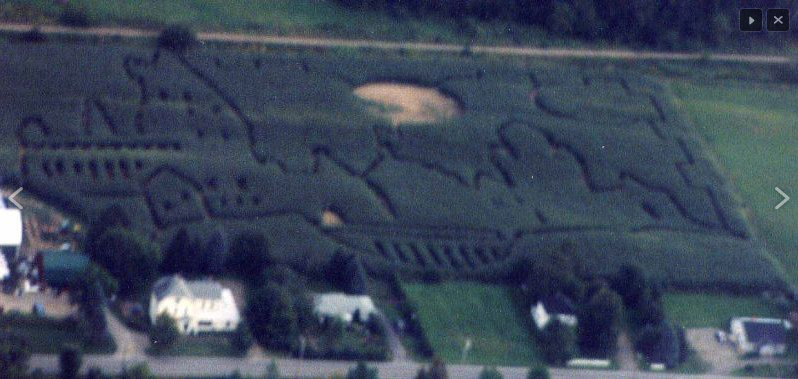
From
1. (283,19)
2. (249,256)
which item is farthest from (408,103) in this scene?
(249,256)

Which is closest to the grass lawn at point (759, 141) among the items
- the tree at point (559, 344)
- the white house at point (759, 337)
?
the white house at point (759, 337)

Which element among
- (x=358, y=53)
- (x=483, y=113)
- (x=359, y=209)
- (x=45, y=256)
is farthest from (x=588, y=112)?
(x=45, y=256)

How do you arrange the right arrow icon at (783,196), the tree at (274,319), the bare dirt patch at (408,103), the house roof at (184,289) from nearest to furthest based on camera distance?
the tree at (274,319), the house roof at (184,289), the right arrow icon at (783,196), the bare dirt patch at (408,103)

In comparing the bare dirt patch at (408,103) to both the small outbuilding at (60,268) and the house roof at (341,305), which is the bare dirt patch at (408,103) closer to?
the house roof at (341,305)

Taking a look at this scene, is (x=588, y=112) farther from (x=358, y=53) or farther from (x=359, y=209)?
(x=359, y=209)

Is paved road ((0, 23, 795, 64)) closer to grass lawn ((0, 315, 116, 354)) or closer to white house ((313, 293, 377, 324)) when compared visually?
grass lawn ((0, 315, 116, 354))
